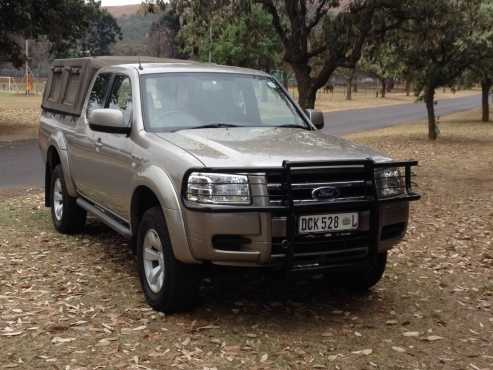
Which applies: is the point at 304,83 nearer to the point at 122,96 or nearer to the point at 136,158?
the point at 122,96

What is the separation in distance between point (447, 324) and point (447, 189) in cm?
751

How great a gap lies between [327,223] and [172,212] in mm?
1074

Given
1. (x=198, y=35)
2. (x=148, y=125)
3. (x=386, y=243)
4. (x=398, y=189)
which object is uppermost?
(x=198, y=35)

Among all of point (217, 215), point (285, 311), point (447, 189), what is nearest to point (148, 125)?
point (217, 215)

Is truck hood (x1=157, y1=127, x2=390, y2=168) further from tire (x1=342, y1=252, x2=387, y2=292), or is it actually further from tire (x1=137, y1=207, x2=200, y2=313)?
tire (x1=342, y1=252, x2=387, y2=292)

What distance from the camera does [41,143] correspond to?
8648 mm

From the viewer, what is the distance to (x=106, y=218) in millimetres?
6430

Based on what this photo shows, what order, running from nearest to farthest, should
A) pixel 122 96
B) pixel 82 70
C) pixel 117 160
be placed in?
pixel 117 160
pixel 122 96
pixel 82 70

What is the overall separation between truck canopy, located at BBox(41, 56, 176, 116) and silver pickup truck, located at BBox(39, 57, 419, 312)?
0.58m

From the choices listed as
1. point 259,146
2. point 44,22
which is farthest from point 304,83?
point 44,22

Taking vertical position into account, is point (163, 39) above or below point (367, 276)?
above

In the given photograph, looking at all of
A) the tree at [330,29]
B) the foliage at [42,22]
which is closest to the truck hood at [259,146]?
the tree at [330,29]

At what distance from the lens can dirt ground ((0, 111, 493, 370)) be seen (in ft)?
14.7

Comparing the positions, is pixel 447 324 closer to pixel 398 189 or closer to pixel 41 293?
pixel 398 189
